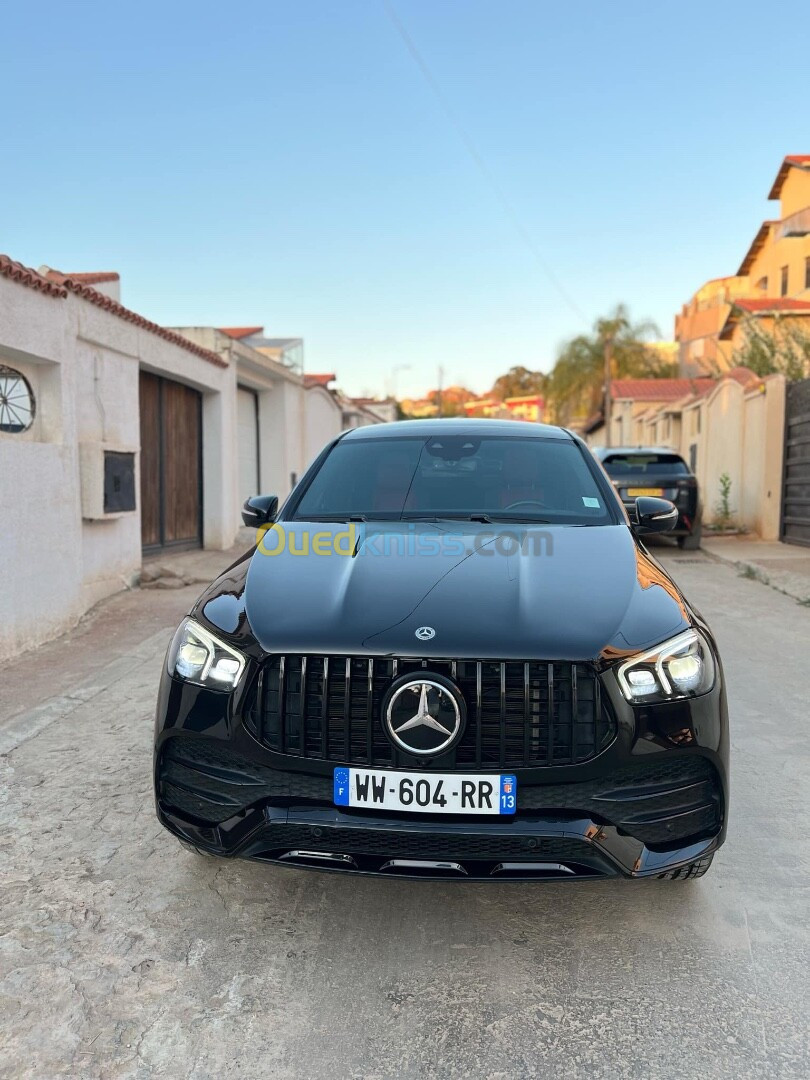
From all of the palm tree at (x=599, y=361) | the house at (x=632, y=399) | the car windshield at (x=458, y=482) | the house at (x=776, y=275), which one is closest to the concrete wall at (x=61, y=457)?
the car windshield at (x=458, y=482)

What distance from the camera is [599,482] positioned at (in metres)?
3.71

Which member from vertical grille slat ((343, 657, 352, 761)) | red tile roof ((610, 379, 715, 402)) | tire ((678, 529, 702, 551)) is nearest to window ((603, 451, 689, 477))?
tire ((678, 529, 702, 551))

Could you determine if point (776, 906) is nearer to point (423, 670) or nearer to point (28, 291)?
point (423, 670)

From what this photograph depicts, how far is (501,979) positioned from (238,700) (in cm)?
103

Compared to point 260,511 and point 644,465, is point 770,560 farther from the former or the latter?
point 260,511

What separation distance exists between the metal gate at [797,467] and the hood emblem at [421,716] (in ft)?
36.6

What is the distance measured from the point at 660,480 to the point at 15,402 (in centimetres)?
854

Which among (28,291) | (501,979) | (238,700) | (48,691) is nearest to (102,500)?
(28,291)

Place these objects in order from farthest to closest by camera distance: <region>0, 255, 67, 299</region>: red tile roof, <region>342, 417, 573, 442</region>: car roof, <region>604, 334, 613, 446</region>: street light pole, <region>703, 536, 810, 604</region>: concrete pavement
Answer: <region>604, 334, 613, 446</region>: street light pole < <region>703, 536, 810, 604</region>: concrete pavement < <region>0, 255, 67, 299</region>: red tile roof < <region>342, 417, 573, 442</region>: car roof

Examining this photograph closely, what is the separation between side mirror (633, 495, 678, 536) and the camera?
3867 mm

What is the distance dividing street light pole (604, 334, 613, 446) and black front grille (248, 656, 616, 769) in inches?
1411

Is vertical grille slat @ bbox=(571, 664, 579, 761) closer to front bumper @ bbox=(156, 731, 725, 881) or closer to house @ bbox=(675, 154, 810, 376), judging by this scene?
front bumper @ bbox=(156, 731, 725, 881)

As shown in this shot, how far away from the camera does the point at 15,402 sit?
668 centimetres

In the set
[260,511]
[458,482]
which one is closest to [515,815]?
[458,482]
